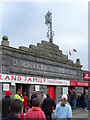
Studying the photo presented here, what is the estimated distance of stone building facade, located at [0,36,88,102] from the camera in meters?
14.2

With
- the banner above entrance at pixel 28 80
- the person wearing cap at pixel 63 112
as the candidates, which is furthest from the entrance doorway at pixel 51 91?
the person wearing cap at pixel 63 112

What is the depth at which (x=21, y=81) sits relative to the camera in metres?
Result: 15.1

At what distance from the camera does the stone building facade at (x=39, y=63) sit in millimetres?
14238

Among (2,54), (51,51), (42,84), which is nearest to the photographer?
(2,54)

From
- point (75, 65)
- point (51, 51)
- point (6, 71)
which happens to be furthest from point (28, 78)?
point (75, 65)

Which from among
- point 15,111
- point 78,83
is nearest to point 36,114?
point 15,111

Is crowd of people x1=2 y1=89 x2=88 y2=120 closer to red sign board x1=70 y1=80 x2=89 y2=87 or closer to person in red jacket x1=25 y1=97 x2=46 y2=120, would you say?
person in red jacket x1=25 y1=97 x2=46 y2=120

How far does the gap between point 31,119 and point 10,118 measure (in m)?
1.19

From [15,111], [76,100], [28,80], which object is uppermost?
[28,80]

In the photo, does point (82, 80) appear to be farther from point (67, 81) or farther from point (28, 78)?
point (28, 78)

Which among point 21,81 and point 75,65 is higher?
point 75,65

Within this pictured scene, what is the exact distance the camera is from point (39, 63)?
671 inches

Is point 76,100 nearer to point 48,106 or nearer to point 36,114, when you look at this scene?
point 48,106

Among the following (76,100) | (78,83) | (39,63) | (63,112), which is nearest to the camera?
(63,112)
